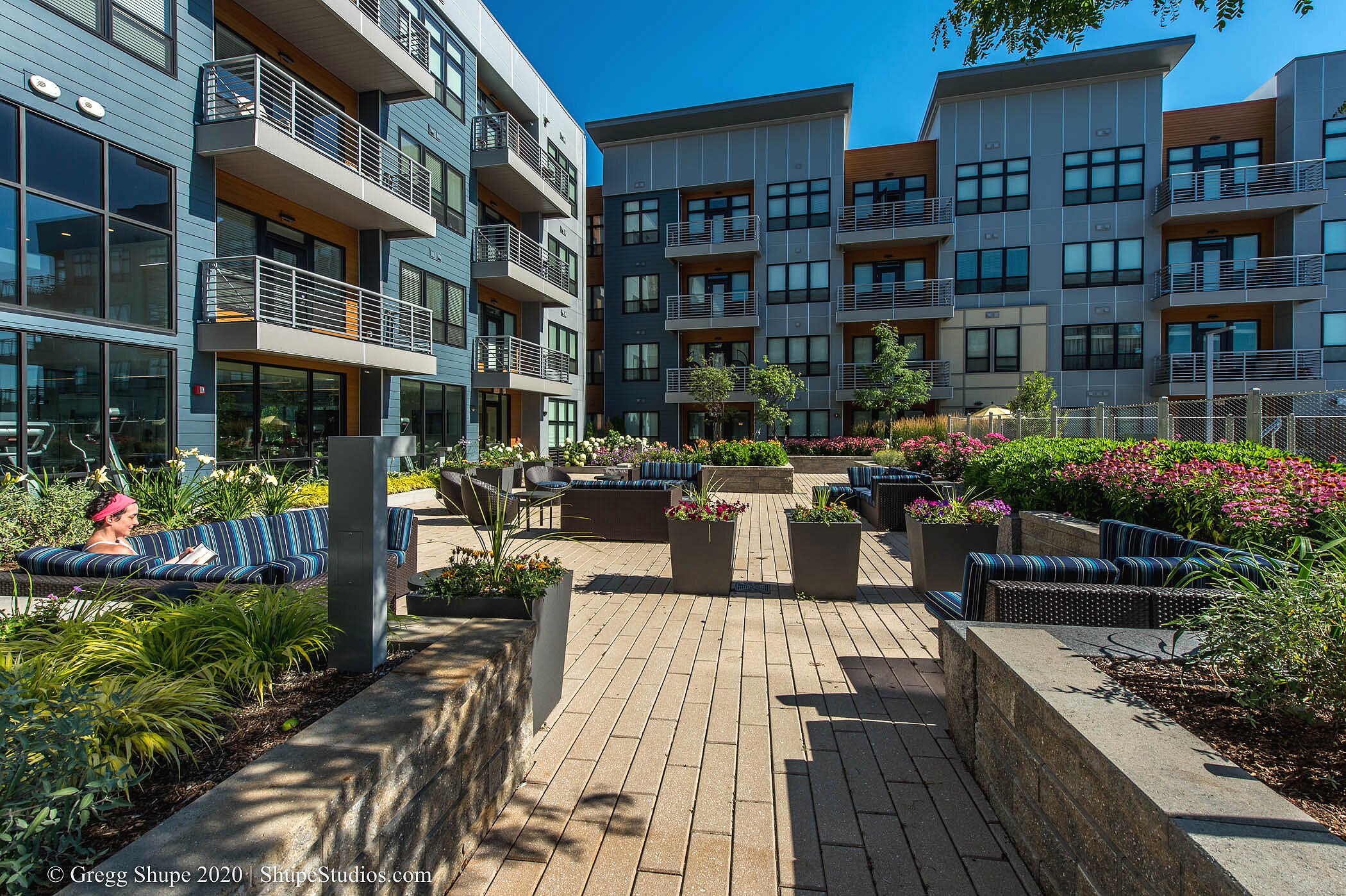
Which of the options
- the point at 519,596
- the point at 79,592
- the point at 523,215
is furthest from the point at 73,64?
the point at 523,215

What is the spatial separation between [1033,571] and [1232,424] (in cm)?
763

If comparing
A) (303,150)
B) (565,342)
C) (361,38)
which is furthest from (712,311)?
(303,150)

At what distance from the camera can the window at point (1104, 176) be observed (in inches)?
1057

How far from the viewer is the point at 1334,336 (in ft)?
83.2

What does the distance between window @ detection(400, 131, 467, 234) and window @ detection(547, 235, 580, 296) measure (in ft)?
14.9

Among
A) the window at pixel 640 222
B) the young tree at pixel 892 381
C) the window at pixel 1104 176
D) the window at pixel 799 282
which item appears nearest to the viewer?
the young tree at pixel 892 381

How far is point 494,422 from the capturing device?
73.2ft

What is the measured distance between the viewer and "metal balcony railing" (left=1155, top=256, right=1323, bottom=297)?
2505 cm

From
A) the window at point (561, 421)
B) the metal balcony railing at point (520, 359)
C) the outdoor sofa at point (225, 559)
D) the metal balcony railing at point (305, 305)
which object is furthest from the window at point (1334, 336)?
the outdoor sofa at point (225, 559)

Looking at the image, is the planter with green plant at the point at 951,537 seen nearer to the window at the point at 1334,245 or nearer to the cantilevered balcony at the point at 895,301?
the cantilevered balcony at the point at 895,301

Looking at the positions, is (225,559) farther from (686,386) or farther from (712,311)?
(712,311)

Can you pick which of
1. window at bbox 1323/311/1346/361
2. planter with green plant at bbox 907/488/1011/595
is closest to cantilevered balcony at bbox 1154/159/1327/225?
window at bbox 1323/311/1346/361

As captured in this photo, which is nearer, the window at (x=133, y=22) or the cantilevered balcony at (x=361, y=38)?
the window at (x=133, y=22)

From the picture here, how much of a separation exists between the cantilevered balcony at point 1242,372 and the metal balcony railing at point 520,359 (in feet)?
79.4
